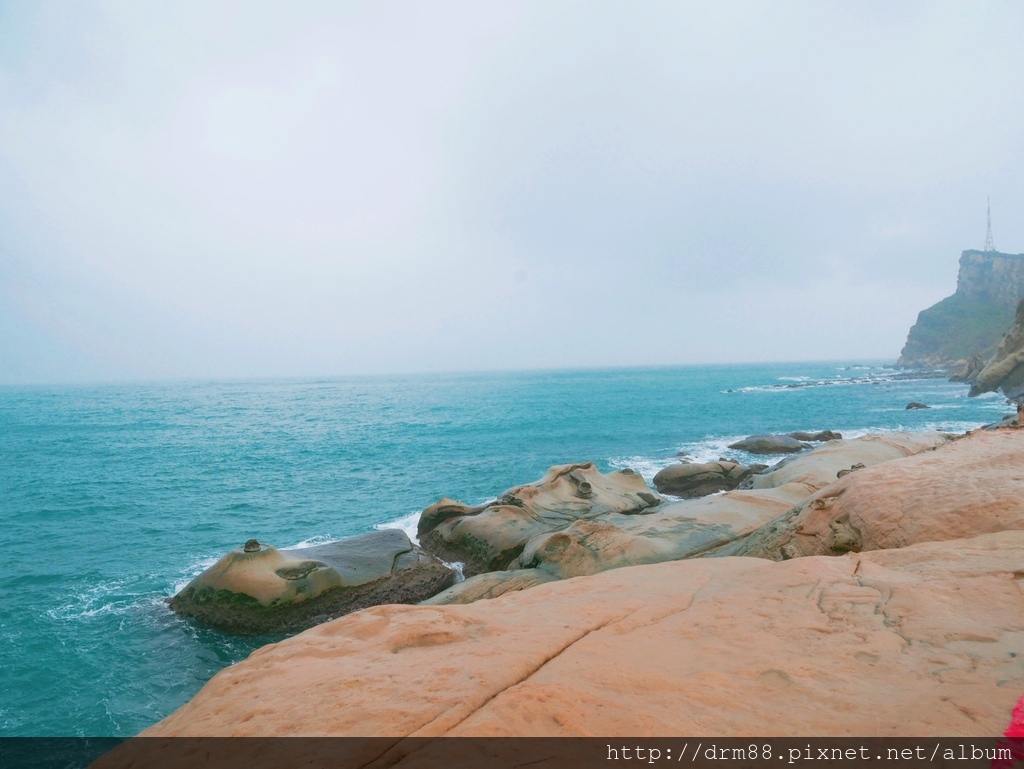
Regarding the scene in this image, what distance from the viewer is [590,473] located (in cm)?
1903

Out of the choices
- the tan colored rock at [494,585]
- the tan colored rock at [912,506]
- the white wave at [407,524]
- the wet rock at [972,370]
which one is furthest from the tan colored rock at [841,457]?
the wet rock at [972,370]

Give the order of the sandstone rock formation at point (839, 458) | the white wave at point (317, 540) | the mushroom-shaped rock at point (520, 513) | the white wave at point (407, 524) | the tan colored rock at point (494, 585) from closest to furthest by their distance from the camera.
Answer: the tan colored rock at point (494, 585)
the mushroom-shaped rock at point (520, 513)
the sandstone rock formation at point (839, 458)
the white wave at point (317, 540)
the white wave at point (407, 524)

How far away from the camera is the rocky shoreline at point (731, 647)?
321cm

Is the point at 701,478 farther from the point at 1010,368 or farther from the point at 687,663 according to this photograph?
the point at 1010,368

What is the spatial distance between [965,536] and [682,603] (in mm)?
4070

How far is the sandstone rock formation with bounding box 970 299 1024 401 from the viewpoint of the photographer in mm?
49844

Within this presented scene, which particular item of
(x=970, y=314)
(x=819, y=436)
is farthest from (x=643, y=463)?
(x=970, y=314)

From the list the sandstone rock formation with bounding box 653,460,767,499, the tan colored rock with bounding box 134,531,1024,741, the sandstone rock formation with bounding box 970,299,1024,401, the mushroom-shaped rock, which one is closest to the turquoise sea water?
the sandstone rock formation with bounding box 970,299,1024,401

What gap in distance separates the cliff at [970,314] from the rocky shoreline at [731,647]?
119 meters

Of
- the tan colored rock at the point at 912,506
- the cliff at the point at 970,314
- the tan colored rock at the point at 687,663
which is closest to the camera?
the tan colored rock at the point at 687,663

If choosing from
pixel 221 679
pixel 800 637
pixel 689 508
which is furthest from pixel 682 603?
pixel 689 508

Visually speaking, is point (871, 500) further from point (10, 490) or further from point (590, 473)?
point (10, 490)

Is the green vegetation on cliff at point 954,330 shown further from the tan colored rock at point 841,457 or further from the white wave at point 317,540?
the white wave at point 317,540

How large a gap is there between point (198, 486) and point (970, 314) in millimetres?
146567
